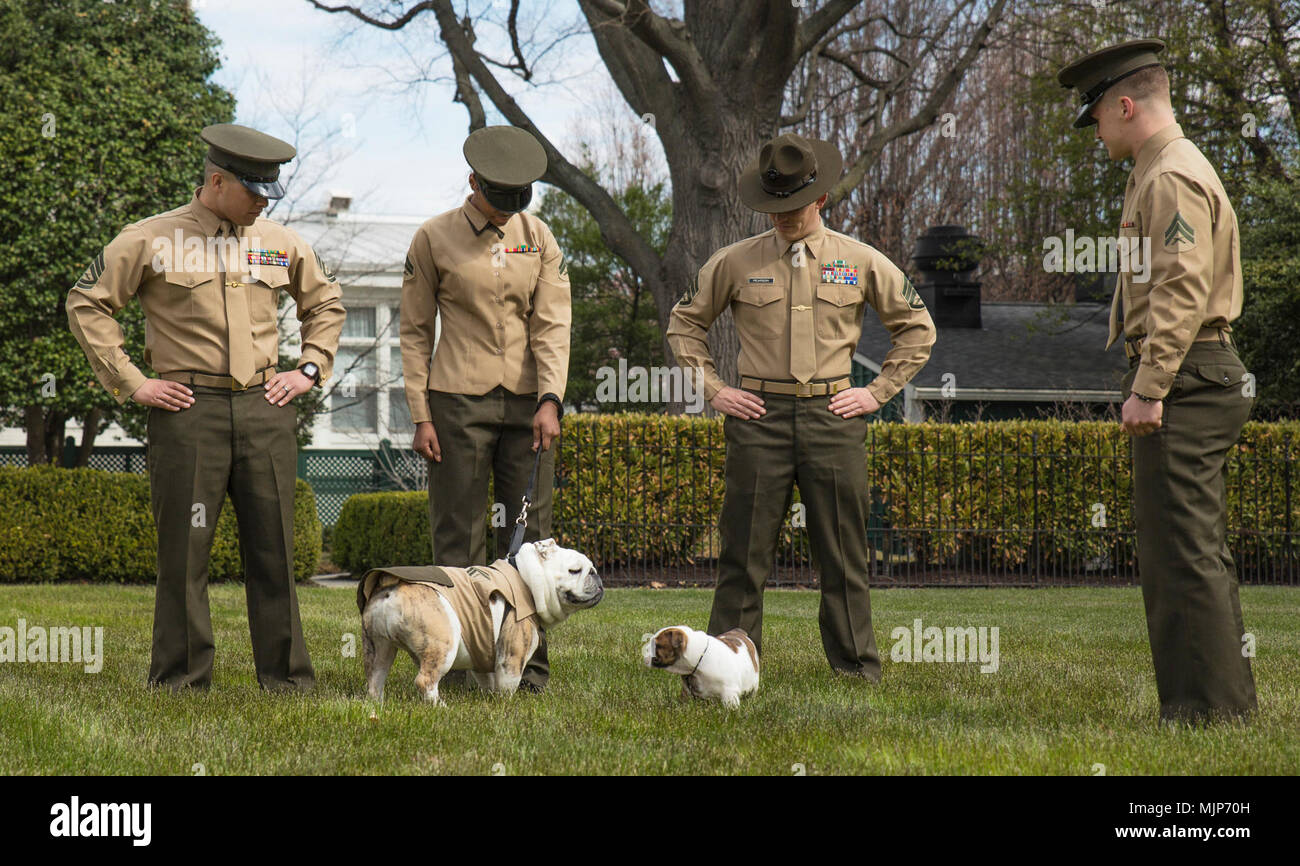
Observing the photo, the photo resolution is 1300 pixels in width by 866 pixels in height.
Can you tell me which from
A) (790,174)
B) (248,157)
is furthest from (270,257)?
(790,174)

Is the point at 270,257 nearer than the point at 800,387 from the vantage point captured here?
Yes

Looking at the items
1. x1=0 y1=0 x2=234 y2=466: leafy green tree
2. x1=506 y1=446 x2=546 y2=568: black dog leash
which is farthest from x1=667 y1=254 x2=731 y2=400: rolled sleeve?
x1=0 y1=0 x2=234 y2=466: leafy green tree

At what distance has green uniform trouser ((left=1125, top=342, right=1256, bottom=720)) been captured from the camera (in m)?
4.12

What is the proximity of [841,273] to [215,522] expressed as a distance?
123 inches

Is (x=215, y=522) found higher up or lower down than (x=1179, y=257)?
lower down

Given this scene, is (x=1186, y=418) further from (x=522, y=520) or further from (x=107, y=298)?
(x=107, y=298)

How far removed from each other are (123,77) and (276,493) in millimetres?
13525

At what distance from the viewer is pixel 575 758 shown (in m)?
3.74

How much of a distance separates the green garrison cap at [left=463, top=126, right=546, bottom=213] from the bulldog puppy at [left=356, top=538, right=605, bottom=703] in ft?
5.19

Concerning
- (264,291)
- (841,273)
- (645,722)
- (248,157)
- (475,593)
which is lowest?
(645,722)

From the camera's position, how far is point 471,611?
189 inches

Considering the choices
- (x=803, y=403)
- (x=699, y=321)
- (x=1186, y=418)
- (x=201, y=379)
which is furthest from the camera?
(x=699, y=321)

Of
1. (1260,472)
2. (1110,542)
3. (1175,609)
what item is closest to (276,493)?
(1175,609)

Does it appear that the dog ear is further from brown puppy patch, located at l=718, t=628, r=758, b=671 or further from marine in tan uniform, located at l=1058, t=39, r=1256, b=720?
marine in tan uniform, located at l=1058, t=39, r=1256, b=720
